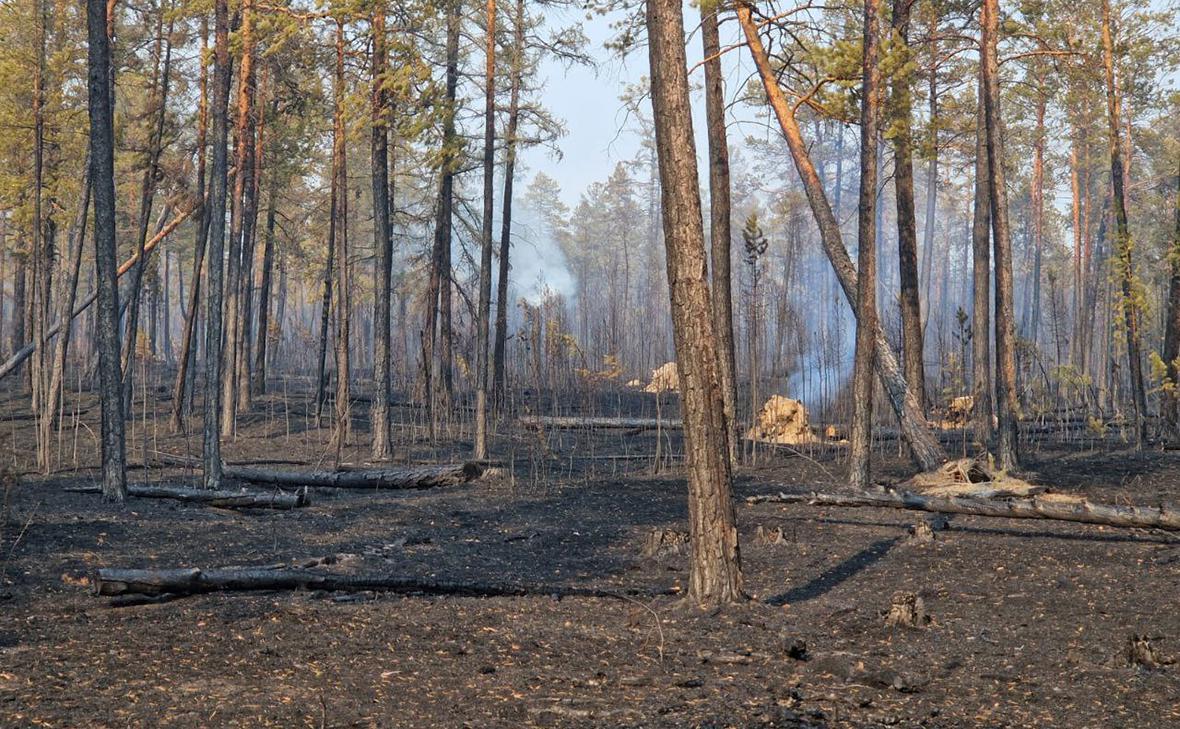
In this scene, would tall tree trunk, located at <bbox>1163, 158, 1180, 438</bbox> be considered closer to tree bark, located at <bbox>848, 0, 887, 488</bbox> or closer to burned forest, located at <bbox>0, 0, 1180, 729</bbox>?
burned forest, located at <bbox>0, 0, 1180, 729</bbox>

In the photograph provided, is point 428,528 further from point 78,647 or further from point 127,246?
point 127,246

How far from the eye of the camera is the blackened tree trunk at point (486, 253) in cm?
1304

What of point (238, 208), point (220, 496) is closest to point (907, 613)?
point (220, 496)

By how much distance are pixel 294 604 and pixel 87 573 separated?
1.64 m

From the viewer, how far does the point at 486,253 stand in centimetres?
1355

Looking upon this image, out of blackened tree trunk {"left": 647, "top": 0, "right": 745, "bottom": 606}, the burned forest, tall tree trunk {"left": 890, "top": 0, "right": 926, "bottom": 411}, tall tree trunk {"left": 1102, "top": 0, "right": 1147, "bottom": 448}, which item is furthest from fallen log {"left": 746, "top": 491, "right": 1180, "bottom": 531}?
tall tree trunk {"left": 1102, "top": 0, "right": 1147, "bottom": 448}

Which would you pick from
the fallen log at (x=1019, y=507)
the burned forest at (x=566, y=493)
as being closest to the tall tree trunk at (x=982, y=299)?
the burned forest at (x=566, y=493)

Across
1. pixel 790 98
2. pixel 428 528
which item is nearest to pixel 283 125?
pixel 790 98

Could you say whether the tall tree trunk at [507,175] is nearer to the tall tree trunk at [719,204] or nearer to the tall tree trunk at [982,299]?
the tall tree trunk at [719,204]

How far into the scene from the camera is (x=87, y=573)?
6.29 metres

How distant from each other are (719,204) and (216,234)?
5541 millimetres

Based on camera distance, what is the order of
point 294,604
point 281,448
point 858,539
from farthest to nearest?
point 281,448 → point 858,539 → point 294,604

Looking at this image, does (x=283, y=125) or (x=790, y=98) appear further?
(x=283, y=125)

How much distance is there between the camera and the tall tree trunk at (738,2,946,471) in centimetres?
1041
